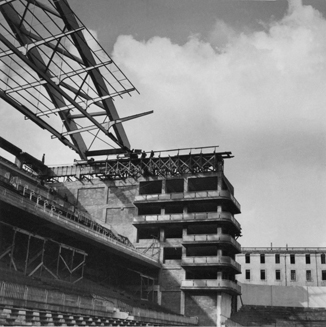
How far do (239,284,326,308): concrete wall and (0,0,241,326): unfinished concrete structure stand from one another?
2556 centimetres

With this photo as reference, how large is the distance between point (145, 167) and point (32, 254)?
26197 mm

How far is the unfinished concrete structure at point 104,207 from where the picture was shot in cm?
4541

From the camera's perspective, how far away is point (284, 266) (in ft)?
342

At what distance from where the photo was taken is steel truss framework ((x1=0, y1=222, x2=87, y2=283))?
42.0 meters

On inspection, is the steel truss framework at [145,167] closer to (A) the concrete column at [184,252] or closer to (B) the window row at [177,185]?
(B) the window row at [177,185]

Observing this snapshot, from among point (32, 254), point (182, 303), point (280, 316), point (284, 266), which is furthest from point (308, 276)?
point (32, 254)

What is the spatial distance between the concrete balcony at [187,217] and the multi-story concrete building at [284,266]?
4166 centimetres

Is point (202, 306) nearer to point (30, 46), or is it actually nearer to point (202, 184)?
point (202, 184)

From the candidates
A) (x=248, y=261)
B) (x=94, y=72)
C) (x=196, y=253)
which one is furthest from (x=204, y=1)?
(x=248, y=261)

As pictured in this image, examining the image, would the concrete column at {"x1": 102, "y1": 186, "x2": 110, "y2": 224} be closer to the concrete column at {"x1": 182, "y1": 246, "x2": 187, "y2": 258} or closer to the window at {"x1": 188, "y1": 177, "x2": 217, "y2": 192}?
the window at {"x1": 188, "y1": 177, "x2": 217, "y2": 192}

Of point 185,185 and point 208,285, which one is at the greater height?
point 185,185

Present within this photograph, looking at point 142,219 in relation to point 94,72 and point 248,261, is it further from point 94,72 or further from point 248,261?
point 248,261

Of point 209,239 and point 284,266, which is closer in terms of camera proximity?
point 209,239

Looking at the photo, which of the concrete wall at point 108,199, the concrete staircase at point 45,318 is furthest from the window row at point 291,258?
the concrete staircase at point 45,318
